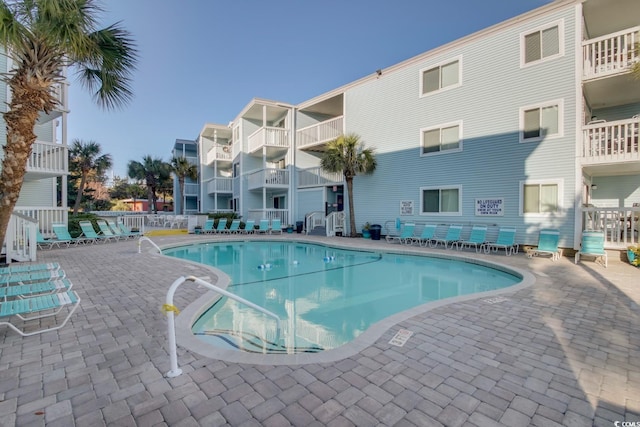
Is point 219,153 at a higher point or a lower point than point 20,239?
higher

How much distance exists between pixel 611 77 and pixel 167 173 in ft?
110

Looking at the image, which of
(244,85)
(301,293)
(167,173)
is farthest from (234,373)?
(167,173)

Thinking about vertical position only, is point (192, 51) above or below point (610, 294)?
above

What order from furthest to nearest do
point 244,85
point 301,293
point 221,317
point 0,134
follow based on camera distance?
point 244,85
point 0,134
point 301,293
point 221,317

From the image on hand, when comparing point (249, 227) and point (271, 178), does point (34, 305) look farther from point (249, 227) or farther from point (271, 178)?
point (271, 178)

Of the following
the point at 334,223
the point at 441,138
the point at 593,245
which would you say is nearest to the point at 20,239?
the point at 334,223

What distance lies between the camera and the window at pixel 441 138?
13195 millimetres

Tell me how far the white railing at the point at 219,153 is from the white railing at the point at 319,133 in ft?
31.6

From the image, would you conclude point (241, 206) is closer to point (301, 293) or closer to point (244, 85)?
point (244, 85)

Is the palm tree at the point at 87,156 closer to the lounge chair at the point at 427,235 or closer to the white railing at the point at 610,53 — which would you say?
the lounge chair at the point at 427,235

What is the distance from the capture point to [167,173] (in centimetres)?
3197

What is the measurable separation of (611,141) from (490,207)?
4029 millimetres

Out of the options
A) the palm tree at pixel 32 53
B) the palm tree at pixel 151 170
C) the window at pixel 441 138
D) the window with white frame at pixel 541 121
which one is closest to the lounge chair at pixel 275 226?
the window at pixel 441 138

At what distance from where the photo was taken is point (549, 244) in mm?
9953
